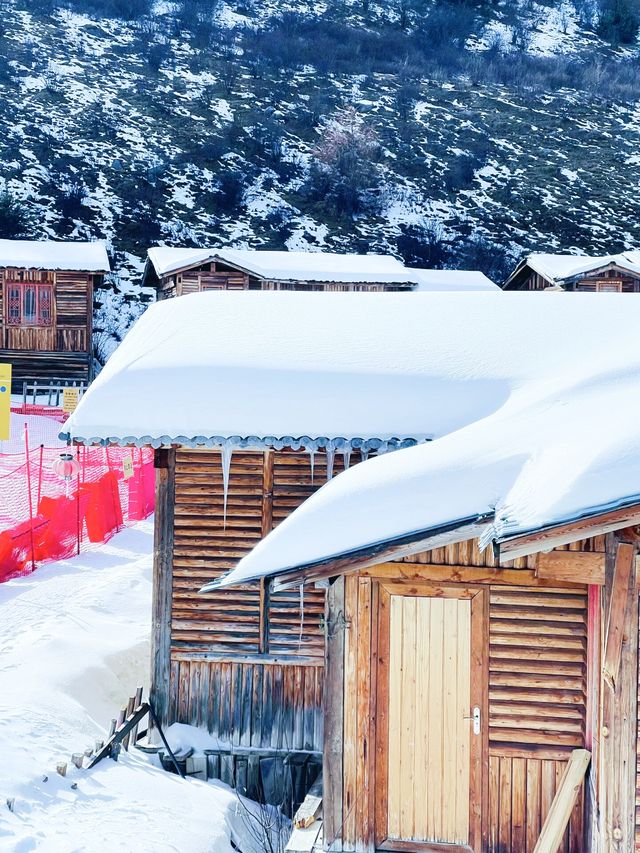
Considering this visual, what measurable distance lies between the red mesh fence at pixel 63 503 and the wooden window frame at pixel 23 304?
8129mm

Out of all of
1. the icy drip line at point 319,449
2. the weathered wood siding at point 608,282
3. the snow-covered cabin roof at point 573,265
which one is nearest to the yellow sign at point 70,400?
the icy drip line at point 319,449

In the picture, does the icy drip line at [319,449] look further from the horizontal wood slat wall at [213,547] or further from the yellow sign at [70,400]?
the yellow sign at [70,400]

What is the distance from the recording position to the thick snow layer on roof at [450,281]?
96.1ft

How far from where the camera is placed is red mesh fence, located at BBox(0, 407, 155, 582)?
14680 millimetres

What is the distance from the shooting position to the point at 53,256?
2905 cm

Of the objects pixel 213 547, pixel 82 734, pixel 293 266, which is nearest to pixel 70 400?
pixel 293 266

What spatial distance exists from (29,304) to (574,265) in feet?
58.8

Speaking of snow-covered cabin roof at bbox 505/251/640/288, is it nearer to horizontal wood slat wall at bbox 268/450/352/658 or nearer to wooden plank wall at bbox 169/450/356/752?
horizontal wood slat wall at bbox 268/450/352/658

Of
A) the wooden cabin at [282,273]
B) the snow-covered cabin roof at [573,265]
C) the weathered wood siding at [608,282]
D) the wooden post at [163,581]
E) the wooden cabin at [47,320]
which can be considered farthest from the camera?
the wooden cabin at [47,320]

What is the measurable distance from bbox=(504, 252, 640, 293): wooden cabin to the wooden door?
2223 centimetres

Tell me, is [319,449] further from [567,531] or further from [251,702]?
[567,531]

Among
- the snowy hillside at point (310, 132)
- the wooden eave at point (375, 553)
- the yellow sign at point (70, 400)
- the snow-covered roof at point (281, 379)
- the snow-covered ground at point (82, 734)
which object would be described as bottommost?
the snow-covered ground at point (82, 734)

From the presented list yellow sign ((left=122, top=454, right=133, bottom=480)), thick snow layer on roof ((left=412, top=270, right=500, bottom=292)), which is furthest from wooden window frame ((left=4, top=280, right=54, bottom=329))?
yellow sign ((left=122, top=454, right=133, bottom=480))

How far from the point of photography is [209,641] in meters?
8.41
